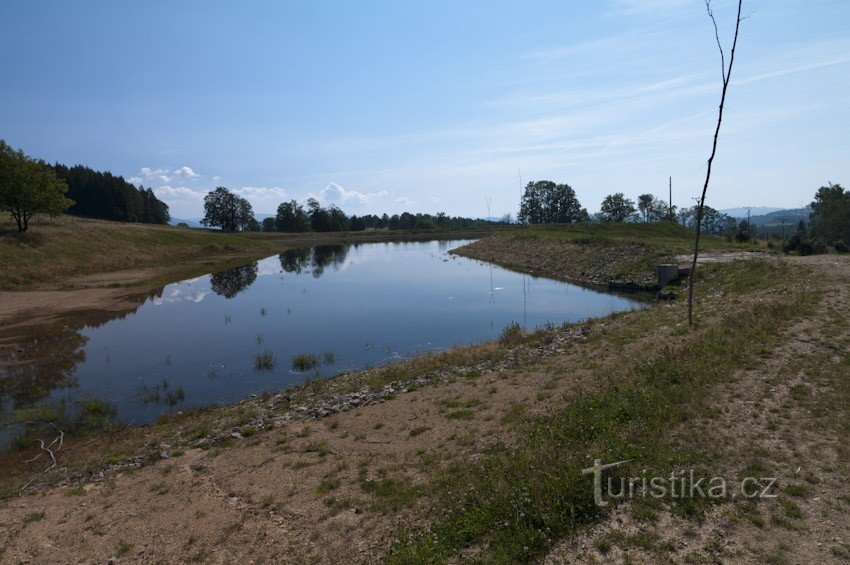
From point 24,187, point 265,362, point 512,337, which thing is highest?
point 24,187

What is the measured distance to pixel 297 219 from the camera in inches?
5664

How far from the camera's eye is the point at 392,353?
18188mm

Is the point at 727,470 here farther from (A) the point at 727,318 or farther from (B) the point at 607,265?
(B) the point at 607,265

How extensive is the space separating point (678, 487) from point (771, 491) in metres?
1.06

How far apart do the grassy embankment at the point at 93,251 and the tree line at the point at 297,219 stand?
48.7m

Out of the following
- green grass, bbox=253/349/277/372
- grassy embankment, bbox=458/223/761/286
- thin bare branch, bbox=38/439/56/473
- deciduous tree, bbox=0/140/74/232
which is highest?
deciduous tree, bbox=0/140/74/232

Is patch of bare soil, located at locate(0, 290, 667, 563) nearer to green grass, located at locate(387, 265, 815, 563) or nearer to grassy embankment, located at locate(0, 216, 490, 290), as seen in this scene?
green grass, located at locate(387, 265, 815, 563)

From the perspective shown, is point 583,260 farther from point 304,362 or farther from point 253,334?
point 304,362

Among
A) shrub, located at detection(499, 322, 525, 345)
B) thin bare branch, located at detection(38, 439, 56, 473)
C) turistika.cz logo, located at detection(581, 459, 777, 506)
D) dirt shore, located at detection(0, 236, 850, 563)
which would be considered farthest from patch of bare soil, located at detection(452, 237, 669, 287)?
thin bare branch, located at detection(38, 439, 56, 473)

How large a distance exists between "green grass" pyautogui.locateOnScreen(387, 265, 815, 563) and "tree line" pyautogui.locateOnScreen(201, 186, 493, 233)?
437ft

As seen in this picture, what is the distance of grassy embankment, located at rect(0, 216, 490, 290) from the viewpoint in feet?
128

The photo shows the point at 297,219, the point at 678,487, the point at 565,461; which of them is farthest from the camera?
the point at 297,219

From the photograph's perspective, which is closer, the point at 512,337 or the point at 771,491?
the point at 771,491

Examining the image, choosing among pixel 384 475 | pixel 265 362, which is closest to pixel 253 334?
pixel 265 362
